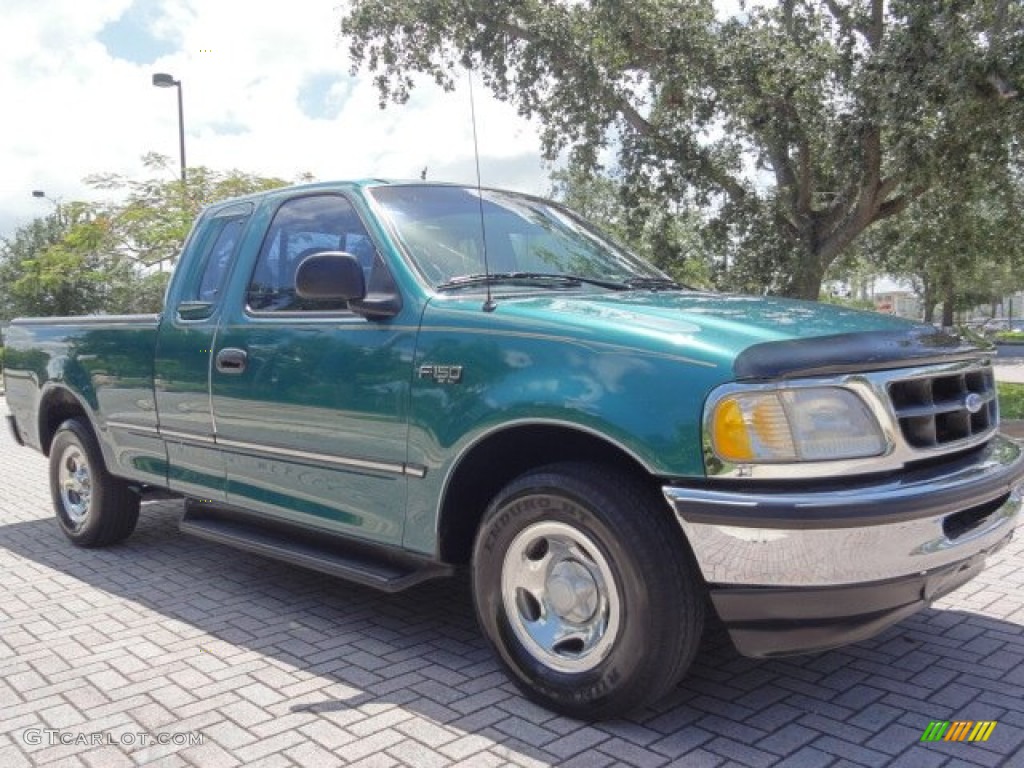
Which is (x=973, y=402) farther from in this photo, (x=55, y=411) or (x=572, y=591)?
(x=55, y=411)

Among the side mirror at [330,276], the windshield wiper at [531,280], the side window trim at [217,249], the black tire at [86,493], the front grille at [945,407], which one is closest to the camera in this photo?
the front grille at [945,407]

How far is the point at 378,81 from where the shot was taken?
1616 cm

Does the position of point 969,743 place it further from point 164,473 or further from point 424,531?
point 164,473

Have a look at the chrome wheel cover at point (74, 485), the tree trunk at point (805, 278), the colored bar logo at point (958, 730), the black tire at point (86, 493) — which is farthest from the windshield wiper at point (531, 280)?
the tree trunk at point (805, 278)

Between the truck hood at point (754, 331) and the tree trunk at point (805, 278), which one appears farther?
the tree trunk at point (805, 278)

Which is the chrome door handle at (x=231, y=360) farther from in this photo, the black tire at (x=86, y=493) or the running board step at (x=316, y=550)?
the black tire at (x=86, y=493)

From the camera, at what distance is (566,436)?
3.33m

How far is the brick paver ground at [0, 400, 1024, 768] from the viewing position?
9.96ft

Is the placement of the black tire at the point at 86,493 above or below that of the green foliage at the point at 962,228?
below

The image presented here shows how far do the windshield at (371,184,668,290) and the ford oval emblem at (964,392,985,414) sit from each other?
5.07ft

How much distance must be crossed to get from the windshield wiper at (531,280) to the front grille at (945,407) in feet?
4.78

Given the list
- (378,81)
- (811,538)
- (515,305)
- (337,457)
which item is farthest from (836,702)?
(378,81)

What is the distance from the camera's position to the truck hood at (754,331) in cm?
285

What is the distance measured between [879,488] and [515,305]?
4.73 ft
